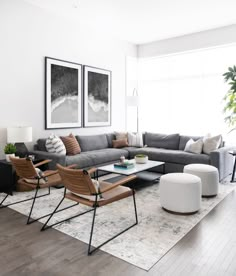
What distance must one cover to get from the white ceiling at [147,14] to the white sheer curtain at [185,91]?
733 millimetres

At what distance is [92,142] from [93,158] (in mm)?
875

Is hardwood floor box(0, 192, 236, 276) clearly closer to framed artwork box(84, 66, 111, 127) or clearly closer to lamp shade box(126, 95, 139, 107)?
framed artwork box(84, 66, 111, 127)

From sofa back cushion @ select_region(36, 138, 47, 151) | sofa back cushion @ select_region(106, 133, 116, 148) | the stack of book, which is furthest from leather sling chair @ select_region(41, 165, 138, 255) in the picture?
sofa back cushion @ select_region(106, 133, 116, 148)

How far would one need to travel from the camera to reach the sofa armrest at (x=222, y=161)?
177 inches

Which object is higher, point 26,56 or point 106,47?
point 106,47

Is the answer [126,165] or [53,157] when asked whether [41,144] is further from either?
[126,165]

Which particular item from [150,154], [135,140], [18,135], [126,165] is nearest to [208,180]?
[126,165]

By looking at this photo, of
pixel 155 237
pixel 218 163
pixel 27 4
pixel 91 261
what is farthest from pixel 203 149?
pixel 27 4

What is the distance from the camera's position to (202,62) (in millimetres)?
6195

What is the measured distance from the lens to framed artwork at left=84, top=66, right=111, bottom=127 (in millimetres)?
5797

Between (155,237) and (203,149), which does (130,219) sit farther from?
(203,149)

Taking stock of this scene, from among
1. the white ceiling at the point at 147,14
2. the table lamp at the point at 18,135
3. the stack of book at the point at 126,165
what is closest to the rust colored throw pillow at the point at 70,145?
the table lamp at the point at 18,135

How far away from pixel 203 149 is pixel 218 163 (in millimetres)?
570

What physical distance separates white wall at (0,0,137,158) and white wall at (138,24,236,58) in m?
1.68
